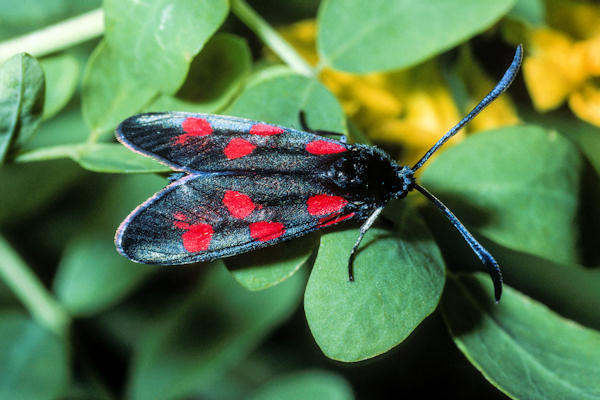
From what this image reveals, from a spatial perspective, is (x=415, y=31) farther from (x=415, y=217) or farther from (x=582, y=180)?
(x=582, y=180)

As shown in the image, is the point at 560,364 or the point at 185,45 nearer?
the point at 185,45

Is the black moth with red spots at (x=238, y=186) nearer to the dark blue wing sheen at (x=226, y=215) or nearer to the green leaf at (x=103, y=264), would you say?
the dark blue wing sheen at (x=226, y=215)

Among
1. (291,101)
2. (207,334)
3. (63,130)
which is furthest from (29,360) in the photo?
(291,101)

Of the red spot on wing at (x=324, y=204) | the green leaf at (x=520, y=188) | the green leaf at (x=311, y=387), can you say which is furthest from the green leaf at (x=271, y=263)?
the green leaf at (x=311, y=387)

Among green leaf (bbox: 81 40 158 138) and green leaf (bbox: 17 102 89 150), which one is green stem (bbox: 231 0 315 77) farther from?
green leaf (bbox: 17 102 89 150)

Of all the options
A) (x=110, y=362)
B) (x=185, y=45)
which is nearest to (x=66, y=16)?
(x=185, y=45)

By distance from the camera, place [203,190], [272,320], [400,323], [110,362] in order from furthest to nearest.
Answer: [110,362] → [272,320] → [203,190] → [400,323]

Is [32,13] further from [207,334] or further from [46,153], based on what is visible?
[207,334]

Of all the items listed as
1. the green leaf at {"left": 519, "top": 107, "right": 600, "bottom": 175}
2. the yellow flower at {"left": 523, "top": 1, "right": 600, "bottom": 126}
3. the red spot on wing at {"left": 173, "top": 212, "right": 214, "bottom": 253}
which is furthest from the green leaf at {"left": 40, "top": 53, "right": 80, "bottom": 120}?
the green leaf at {"left": 519, "top": 107, "right": 600, "bottom": 175}
